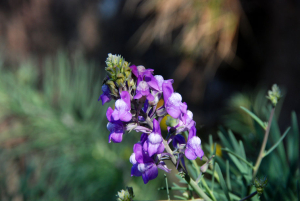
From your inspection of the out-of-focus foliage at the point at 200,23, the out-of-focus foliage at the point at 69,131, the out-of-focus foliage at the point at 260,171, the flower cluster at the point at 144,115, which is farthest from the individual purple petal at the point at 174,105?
the out-of-focus foliage at the point at 200,23

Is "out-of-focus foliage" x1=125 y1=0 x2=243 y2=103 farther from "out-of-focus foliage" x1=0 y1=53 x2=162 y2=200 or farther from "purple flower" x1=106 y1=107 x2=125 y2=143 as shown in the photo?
"purple flower" x1=106 y1=107 x2=125 y2=143

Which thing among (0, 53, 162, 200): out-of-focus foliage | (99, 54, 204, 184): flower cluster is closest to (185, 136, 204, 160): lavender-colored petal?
(99, 54, 204, 184): flower cluster

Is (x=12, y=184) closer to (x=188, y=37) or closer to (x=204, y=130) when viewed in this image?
(x=188, y=37)

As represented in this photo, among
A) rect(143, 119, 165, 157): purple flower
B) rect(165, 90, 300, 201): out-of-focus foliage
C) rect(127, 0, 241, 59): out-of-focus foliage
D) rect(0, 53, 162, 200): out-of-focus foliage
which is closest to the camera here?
rect(143, 119, 165, 157): purple flower

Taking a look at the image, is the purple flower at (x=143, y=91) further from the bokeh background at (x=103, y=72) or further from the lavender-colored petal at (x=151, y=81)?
the bokeh background at (x=103, y=72)

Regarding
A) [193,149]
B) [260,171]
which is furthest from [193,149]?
[260,171]

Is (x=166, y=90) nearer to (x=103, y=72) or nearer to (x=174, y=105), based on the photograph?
(x=174, y=105)

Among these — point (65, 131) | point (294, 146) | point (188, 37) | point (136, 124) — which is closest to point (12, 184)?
point (65, 131)
